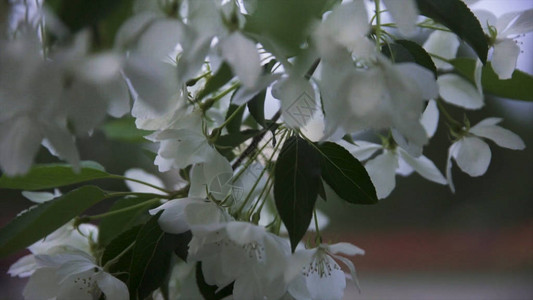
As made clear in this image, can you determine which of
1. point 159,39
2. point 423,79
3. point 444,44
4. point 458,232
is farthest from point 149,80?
point 458,232

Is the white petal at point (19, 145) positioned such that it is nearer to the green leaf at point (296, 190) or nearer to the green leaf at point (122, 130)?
the green leaf at point (296, 190)

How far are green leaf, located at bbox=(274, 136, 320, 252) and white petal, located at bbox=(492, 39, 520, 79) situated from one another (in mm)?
152

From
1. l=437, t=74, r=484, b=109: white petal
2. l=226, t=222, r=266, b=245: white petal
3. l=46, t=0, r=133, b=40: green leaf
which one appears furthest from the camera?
l=437, t=74, r=484, b=109: white petal

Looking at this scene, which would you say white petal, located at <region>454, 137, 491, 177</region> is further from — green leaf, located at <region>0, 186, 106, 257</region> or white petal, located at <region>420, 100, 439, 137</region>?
green leaf, located at <region>0, 186, 106, 257</region>

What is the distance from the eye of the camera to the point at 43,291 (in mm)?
400

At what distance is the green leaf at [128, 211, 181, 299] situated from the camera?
39 centimetres

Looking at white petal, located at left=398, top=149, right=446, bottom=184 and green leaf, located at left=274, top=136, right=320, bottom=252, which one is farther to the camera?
white petal, located at left=398, top=149, right=446, bottom=184

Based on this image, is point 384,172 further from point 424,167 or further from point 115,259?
point 115,259

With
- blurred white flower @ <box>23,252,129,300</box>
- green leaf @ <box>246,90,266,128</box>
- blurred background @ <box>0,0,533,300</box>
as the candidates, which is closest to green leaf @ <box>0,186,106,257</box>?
blurred white flower @ <box>23,252,129,300</box>

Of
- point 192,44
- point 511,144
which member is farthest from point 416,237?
point 192,44

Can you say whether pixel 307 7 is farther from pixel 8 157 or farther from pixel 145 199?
pixel 145 199

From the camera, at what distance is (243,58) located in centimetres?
24

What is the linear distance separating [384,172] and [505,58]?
0.45 feet

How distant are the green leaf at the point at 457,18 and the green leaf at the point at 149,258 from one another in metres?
0.22
